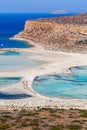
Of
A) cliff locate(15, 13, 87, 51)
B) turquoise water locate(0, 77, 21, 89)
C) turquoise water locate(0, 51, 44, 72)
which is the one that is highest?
cliff locate(15, 13, 87, 51)

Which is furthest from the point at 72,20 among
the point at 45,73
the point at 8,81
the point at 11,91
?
the point at 11,91

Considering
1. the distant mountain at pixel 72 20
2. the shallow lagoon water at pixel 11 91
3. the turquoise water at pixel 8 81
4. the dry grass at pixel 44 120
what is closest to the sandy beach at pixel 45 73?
the shallow lagoon water at pixel 11 91

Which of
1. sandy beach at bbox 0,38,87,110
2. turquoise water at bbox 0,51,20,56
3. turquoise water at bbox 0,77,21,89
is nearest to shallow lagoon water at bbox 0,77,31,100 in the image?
turquoise water at bbox 0,77,21,89

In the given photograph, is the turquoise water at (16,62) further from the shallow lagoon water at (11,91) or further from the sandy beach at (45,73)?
the shallow lagoon water at (11,91)

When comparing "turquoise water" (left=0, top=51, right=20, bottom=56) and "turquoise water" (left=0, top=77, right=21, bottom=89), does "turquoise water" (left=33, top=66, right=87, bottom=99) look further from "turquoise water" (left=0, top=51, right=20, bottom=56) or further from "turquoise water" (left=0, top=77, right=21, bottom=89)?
"turquoise water" (left=0, top=51, right=20, bottom=56)

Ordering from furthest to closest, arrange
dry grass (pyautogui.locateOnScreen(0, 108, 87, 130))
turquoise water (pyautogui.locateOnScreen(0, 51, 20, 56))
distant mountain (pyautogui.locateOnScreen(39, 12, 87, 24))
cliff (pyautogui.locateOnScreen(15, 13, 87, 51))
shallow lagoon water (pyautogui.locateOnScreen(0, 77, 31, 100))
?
distant mountain (pyautogui.locateOnScreen(39, 12, 87, 24))
cliff (pyautogui.locateOnScreen(15, 13, 87, 51))
turquoise water (pyautogui.locateOnScreen(0, 51, 20, 56))
shallow lagoon water (pyautogui.locateOnScreen(0, 77, 31, 100))
dry grass (pyautogui.locateOnScreen(0, 108, 87, 130))

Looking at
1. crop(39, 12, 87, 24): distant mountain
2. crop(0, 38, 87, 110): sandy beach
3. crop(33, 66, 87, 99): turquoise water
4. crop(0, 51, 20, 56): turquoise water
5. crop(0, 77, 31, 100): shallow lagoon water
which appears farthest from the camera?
crop(39, 12, 87, 24): distant mountain
